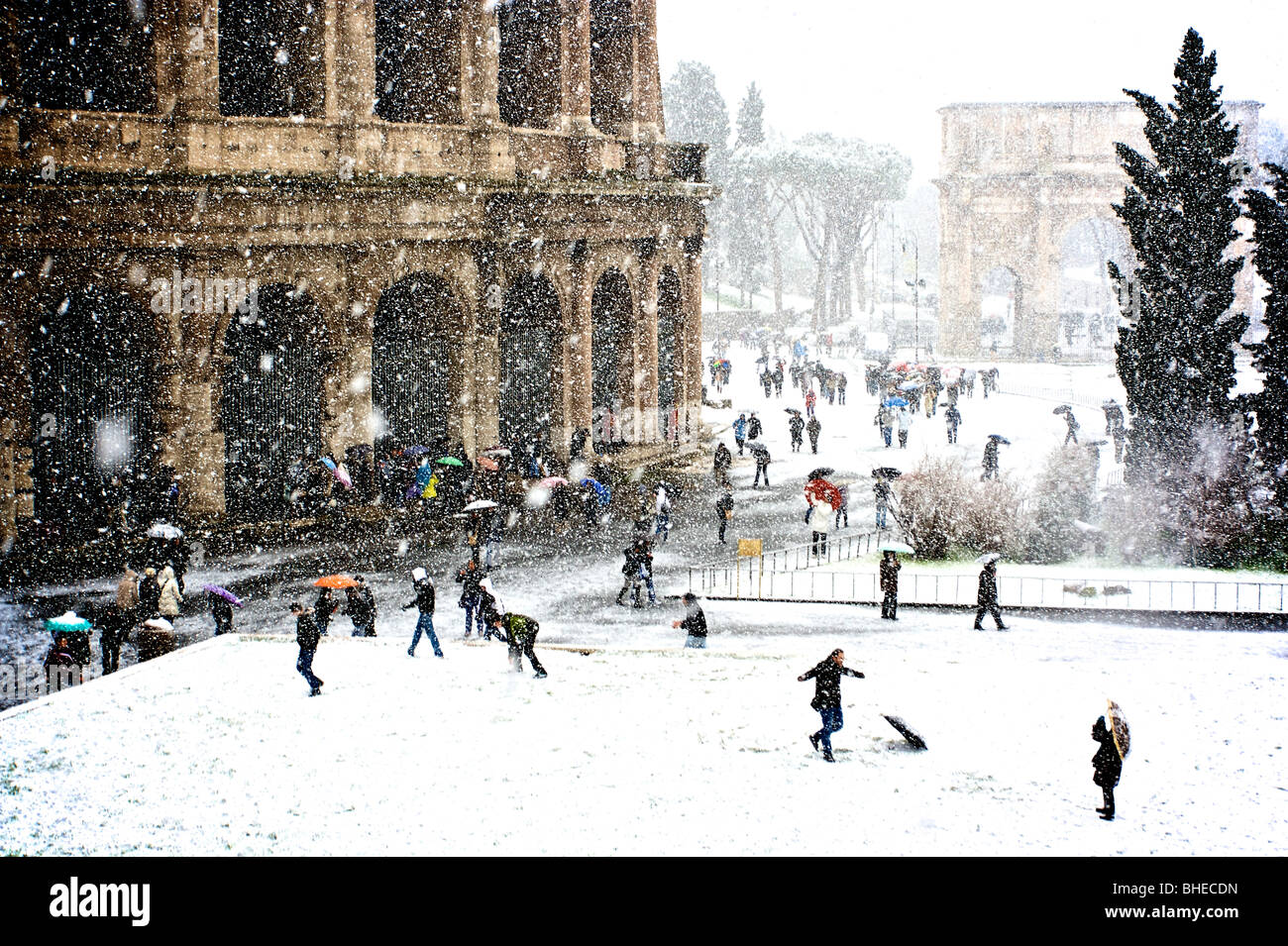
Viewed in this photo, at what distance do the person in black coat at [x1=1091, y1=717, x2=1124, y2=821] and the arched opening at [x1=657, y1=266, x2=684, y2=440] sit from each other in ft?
80.8

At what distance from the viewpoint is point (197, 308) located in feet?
79.5

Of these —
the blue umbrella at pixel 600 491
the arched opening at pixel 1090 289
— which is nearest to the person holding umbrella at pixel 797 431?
the blue umbrella at pixel 600 491

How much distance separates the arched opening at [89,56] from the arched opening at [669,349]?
1484cm

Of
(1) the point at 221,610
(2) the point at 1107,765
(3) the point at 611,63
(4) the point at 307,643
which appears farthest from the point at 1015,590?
(3) the point at 611,63

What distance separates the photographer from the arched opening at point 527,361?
102ft

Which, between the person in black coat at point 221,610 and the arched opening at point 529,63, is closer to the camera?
the person in black coat at point 221,610

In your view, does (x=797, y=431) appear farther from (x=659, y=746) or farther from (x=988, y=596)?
(x=659, y=746)

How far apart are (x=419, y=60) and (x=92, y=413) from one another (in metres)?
10.2

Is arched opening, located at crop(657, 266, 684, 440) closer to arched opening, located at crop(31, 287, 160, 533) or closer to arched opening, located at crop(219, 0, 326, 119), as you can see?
arched opening, located at crop(219, 0, 326, 119)

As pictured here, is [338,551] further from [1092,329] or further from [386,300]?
[1092,329]

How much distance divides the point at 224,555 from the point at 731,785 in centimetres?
1398

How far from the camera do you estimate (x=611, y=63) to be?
33875 mm

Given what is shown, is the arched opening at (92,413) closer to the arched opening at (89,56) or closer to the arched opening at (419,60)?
the arched opening at (89,56)

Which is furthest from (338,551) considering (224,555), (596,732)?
(596,732)
